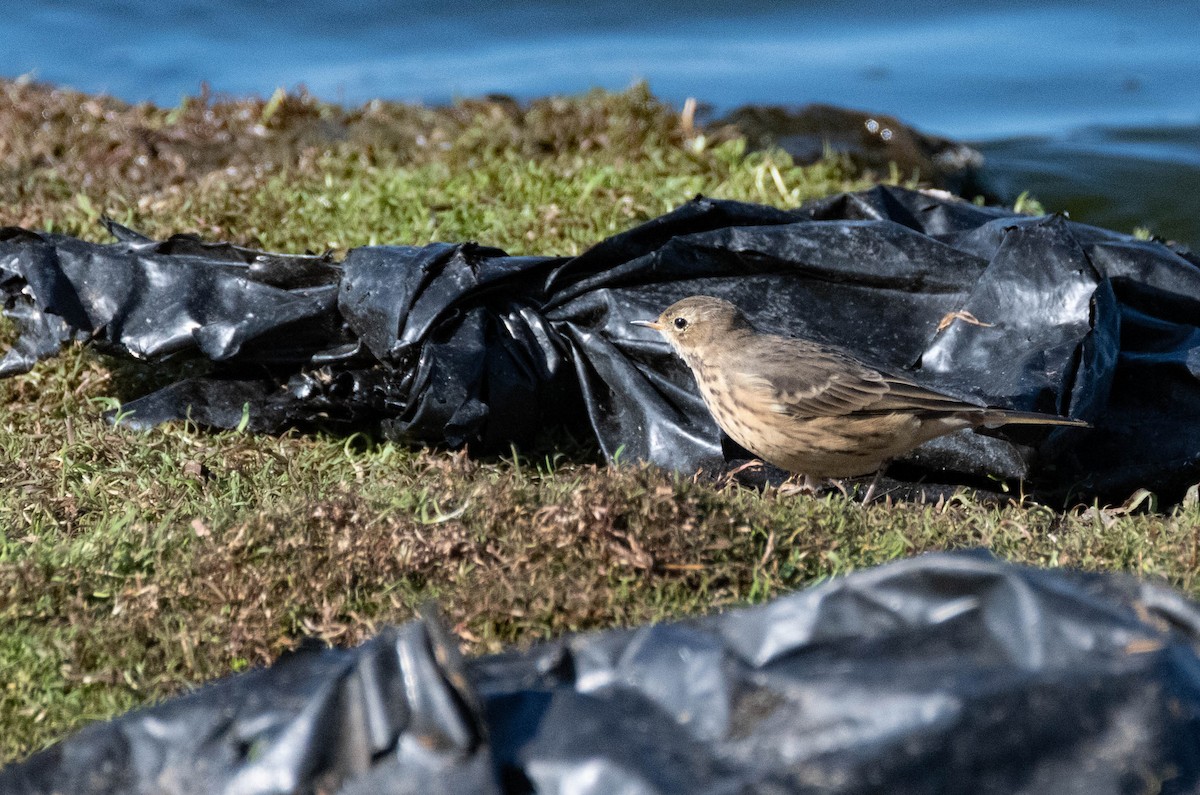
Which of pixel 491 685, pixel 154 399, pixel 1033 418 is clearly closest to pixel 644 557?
pixel 491 685

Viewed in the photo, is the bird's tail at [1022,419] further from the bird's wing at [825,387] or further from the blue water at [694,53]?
the blue water at [694,53]

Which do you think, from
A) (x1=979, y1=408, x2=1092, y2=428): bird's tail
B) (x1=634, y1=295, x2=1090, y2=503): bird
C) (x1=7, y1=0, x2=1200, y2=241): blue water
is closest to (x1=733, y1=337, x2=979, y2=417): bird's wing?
(x1=634, y1=295, x2=1090, y2=503): bird

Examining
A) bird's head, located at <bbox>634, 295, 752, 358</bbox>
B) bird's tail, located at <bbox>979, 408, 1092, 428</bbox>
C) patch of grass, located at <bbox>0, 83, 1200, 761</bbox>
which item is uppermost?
bird's head, located at <bbox>634, 295, 752, 358</bbox>

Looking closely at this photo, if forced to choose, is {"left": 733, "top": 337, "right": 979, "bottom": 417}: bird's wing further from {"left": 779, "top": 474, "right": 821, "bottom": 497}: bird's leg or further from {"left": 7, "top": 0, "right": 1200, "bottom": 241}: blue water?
{"left": 7, "top": 0, "right": 1200, "bottom": 241}: blue water

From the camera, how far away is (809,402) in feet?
17.6

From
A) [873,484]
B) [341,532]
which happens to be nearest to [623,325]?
[873,484]

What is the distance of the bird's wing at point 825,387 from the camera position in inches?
207

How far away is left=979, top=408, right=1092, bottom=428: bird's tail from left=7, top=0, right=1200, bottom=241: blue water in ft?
27.0

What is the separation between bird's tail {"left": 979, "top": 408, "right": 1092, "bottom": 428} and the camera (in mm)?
5031

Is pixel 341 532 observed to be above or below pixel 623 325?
below

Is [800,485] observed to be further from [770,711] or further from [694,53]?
[694,53]

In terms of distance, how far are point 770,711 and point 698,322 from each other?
297 cm

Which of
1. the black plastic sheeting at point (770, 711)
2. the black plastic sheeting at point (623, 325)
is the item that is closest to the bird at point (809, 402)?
the black plastic sheeting at point (623, 325)

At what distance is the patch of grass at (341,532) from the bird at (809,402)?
24cm
